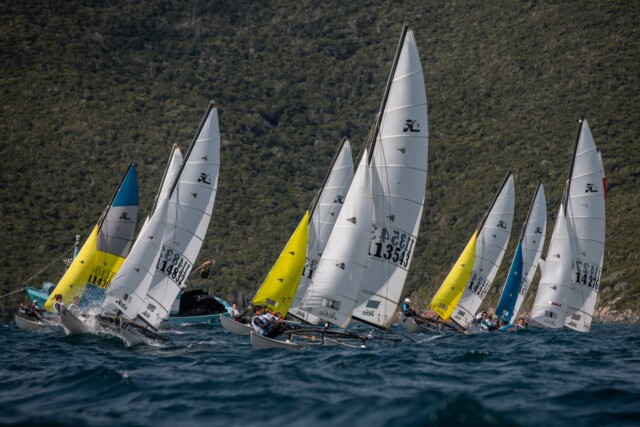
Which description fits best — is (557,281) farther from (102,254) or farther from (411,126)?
(102,254)

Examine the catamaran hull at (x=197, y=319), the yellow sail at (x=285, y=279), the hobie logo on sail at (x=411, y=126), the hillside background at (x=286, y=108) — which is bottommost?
the catamaran hull at (x=197, y=319)

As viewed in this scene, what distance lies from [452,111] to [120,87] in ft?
108

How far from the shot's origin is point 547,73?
90688 mm

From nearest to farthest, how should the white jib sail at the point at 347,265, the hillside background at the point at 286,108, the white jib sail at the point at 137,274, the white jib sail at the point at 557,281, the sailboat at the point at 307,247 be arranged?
the white jib sail at the point at 347,265
the white jib sail at the point at 137,274
the sailboat at the point at 307,247
the white jib sail at the point at 557,281
the hillside background at the point at 286,108

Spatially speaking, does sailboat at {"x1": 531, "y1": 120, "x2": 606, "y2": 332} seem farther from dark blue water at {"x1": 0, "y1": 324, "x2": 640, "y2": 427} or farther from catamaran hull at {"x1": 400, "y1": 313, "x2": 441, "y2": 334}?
dark blue water at {"x1": 0, "y1": 324, "x2": 640, "y2": 427}

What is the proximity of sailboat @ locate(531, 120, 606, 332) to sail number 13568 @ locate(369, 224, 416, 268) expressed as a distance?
1353 centimetres

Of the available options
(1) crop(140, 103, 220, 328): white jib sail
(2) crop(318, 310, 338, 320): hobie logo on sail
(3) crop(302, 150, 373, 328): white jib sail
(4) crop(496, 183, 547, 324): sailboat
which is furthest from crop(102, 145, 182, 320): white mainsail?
(4) crop(496, 183, 547, 324): sailboat

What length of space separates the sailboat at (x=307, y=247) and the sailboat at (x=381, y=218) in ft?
8.87

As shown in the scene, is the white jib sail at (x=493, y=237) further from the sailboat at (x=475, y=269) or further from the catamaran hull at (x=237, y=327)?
the catamaran hull at (x=237, y=327)

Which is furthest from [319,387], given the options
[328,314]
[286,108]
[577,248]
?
[286,108]

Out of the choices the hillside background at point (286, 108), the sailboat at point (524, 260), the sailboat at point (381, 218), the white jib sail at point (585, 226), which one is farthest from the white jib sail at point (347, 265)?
the hillside background at point (286, 108)

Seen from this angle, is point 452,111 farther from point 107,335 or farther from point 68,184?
point 107,335

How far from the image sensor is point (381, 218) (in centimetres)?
2569

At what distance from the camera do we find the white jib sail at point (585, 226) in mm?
36562
